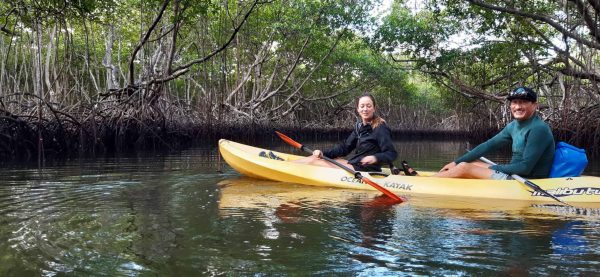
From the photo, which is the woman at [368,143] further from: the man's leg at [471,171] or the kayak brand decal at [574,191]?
the kayak brand decal at [574,191]

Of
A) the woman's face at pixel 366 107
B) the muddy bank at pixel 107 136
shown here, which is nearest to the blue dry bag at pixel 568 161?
the woman's face at pixel 366 107

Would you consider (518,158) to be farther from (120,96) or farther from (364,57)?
(364,57)

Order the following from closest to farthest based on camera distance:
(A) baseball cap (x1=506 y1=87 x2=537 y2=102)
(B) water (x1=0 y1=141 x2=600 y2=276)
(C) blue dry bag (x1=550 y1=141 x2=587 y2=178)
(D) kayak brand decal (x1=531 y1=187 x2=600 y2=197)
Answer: (B) water (x1=0 y1=141 x2=600 y2=276) → (A) baseball cap (x1=506 y1=87 x2=537 y2=102) → (D) kayak brand decal (x1=531 y1=187 x2=600 y2=197) → (C) blue dry bag (x1=550 y1=141 x2=587 y2=178)

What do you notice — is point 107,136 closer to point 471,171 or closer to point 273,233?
point 471,171

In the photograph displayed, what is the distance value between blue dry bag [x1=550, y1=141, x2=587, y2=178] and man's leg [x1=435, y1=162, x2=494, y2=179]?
1.73 ft

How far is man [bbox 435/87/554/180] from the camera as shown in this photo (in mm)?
3959

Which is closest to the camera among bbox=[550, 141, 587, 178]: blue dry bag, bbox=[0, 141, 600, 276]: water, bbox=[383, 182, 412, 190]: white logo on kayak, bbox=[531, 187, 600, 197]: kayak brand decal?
bbox=[0, 141, 600, 276]: water

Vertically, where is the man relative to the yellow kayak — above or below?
above

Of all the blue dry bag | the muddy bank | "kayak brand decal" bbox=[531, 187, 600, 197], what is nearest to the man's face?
the blue dry bag

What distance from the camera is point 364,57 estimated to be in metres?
19.4

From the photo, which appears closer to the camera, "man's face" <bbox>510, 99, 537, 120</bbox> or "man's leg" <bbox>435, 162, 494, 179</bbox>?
"man's face" <bbox>510, 99, 537, 120</bbox>

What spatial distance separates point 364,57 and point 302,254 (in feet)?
57.6

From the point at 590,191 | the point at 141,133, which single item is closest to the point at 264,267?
the point at 590,191

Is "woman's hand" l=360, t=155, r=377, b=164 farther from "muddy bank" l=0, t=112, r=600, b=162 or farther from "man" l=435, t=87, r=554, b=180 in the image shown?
"muddy bank" l=0, t=112, r=600, b=162
